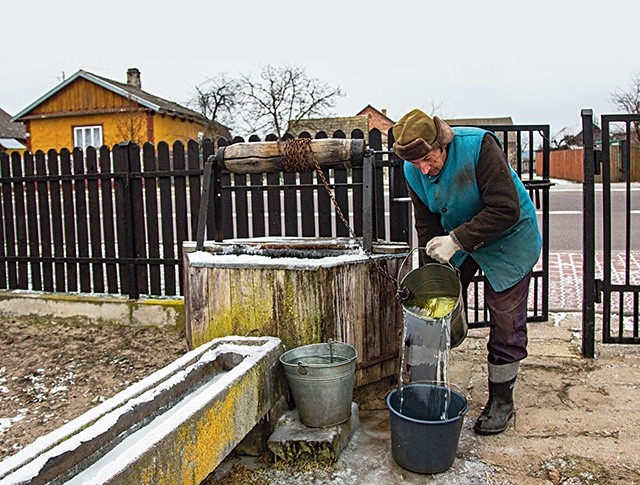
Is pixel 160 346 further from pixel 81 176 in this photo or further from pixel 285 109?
pixel 285 109

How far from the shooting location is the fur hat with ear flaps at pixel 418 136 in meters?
3.21

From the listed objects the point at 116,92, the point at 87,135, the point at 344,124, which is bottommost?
the point at 87,135

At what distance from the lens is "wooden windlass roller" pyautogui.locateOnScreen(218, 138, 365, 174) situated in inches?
160

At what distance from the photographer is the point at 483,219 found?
3248 mm

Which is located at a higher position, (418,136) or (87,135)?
(87,135)

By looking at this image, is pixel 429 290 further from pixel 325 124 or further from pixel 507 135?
pixel 325 124

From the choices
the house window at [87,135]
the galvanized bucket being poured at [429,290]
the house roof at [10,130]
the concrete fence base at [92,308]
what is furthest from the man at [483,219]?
the house roof at [10,130]

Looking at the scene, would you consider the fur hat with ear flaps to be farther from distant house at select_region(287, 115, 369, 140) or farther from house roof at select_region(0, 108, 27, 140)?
house roof at select_region(0, 108, 27, 140)

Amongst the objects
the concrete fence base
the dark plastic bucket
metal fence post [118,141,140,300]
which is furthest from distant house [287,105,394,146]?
the dark plastic bucket

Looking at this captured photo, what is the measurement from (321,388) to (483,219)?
1162mm

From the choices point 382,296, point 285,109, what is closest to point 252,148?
point 382,296

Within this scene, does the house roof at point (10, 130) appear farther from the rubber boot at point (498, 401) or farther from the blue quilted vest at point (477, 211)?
the rubber boot at point (498, 401)

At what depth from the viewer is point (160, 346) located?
5.63 meters

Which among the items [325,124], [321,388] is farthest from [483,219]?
[325,124]
